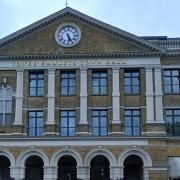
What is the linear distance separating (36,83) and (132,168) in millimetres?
11187

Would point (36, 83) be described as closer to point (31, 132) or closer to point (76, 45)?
point (31, 132)

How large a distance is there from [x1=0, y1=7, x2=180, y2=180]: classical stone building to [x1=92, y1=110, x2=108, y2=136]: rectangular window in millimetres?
85

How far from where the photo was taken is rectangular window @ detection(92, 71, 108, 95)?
47.9 metres

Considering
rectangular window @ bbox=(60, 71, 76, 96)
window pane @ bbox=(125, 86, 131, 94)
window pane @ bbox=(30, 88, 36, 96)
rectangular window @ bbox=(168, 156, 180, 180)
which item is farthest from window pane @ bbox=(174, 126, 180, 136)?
window pane @ bbox=(30, 88, 36, 96)

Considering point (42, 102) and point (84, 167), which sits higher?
point (42, 102)

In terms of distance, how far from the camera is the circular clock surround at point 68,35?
48625mm

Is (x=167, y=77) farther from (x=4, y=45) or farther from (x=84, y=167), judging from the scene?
(x=4, y=45)

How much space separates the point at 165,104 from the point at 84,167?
8760 mm

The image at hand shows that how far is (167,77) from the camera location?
48.2 metres

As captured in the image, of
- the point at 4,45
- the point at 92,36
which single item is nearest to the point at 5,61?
the point at 4,45

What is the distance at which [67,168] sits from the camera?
48312 millimetres

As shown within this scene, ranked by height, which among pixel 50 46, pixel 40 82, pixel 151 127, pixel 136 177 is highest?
pixel 50 46

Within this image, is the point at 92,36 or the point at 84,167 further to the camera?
the point at 92,36

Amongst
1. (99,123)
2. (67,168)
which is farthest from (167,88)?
(67,168)
